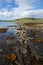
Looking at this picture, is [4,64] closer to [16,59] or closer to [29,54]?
[16,59]

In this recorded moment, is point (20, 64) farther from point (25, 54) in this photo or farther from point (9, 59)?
point (25, 54)

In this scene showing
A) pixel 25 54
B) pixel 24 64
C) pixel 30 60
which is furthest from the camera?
pixel 25 54

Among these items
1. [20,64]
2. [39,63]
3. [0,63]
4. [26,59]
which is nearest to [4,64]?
[0,63]

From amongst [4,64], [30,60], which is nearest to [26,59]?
[30,60]

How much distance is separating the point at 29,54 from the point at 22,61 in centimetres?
234

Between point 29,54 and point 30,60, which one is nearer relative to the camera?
point 30,60

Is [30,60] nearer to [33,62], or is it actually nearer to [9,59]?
[33,62]

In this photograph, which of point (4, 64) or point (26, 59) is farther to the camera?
point (26, 59)

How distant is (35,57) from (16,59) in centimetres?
183

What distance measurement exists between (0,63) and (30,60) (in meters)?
2.63

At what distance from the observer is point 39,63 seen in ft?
40.2

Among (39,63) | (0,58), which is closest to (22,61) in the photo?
(39,63)

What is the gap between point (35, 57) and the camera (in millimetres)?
13594

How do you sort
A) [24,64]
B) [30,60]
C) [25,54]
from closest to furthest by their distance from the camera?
1. [24,64]
2. [30,60]
3. [25,54]
